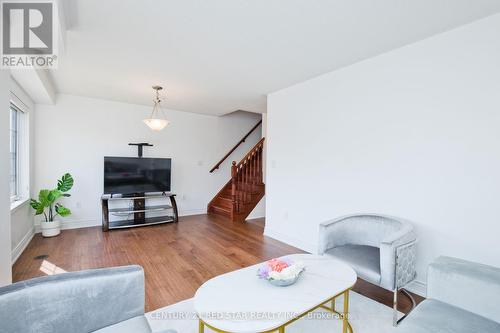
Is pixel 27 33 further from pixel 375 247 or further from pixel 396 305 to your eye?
pixel 396 305

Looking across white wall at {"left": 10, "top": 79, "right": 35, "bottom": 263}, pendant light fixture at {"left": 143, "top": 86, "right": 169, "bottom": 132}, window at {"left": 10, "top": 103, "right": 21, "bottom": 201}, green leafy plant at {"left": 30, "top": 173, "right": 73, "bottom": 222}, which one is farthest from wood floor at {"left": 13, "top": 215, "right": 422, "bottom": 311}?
pendant light fixture at {"left": 143, "top": 86, "right": 169, "bottom": 132}

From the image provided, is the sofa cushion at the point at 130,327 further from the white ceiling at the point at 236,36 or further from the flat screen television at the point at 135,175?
the flat screen television at the point at 135,175

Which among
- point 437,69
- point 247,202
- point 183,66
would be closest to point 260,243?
point 247,202

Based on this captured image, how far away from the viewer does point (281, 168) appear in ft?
14.1

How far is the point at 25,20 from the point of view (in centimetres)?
207

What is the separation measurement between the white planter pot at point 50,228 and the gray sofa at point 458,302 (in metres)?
5.16

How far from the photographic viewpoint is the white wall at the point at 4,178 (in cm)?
182

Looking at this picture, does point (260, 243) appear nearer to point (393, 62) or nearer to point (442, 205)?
point (442, 205)

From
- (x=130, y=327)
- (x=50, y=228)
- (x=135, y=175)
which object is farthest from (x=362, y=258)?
(x=50, y=228)

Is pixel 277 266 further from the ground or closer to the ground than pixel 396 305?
further from the ground

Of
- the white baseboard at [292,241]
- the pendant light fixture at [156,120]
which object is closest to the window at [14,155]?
the pendant light fixture at [156,120]

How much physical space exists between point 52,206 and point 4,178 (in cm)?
335

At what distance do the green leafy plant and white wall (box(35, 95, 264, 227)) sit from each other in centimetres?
35

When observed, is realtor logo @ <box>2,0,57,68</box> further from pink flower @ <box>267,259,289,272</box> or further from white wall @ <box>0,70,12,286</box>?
pink flower @ <box>267,259,289,272</box>
